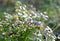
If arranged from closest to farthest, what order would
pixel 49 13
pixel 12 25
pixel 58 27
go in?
pixel 12 25
pixel 58 27
pixel 49 13

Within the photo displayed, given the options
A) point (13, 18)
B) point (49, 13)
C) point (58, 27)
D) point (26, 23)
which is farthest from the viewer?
point (49, 13)

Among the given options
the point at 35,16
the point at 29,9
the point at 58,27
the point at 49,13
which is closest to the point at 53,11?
the point at 49,13

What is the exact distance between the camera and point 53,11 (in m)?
3.70

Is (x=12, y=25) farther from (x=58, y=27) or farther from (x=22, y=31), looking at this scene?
(x=58, y=27)

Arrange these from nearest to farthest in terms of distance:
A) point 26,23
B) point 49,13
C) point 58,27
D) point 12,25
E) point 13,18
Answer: point 26,23, point 12,25, point 13,18, point 58,27, point 49,13

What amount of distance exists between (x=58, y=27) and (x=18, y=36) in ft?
2.73

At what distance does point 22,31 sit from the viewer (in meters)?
2.32

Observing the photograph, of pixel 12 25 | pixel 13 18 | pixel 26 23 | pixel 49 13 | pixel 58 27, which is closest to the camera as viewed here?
pixel 26 23

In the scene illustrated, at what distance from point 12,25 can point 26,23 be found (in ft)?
0.74

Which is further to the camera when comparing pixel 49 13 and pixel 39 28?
pixel 49 13

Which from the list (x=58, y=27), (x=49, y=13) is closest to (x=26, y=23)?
(x=58, y=27)

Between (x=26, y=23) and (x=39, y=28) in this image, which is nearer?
(x=26, y=23)

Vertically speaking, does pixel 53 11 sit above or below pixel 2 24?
below

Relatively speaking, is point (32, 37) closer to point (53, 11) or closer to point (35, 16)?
point (35, 16)
